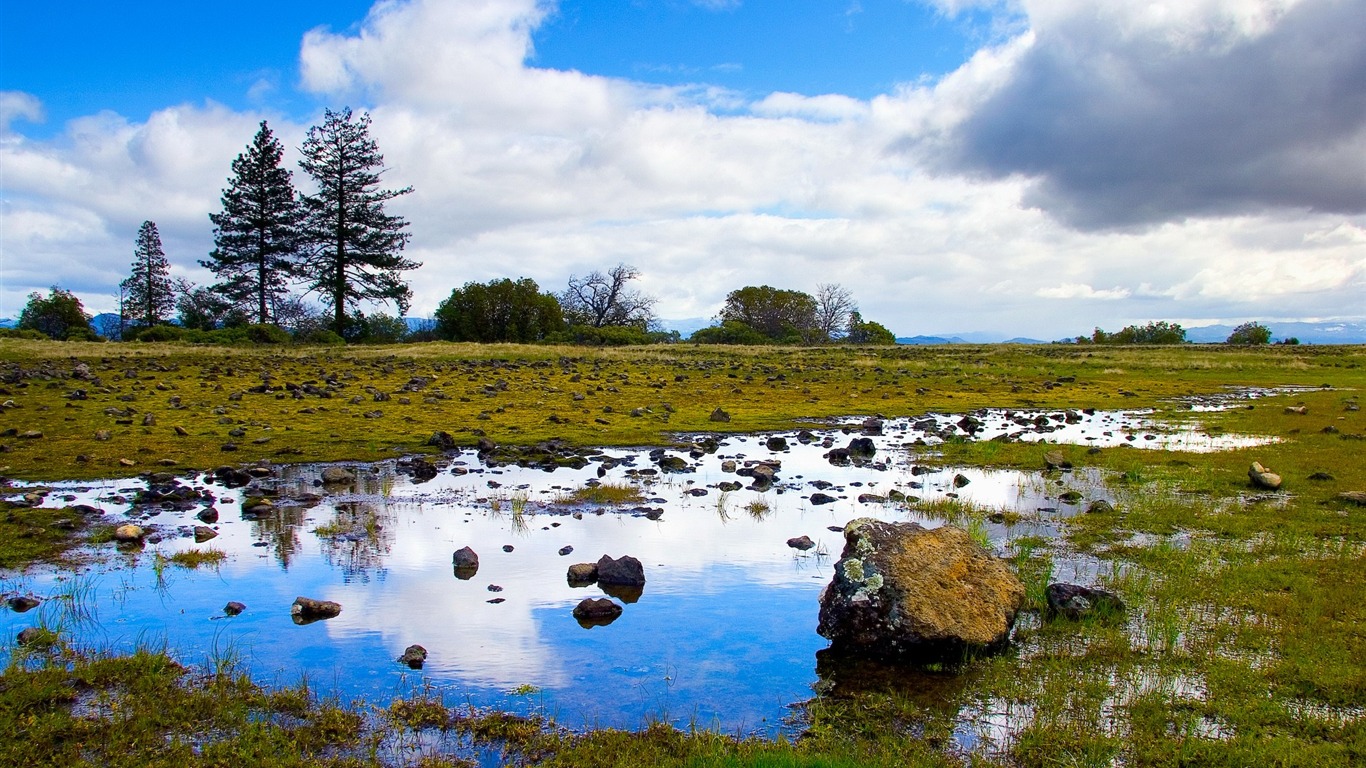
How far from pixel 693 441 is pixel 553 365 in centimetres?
2352

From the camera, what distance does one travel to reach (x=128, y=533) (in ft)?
35.6

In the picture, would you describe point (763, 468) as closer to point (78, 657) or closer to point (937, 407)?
point (78, 657)

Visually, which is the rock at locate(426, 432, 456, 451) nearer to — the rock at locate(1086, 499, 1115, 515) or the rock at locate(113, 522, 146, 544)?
the rock at locate(113, 522, 146, 544)

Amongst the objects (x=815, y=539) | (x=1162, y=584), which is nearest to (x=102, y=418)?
(x=815, y=539)

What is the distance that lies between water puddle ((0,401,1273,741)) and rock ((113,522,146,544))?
203 millimetres

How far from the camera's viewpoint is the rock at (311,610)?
8.48 meters

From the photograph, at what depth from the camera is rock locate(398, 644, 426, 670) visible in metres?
7.45

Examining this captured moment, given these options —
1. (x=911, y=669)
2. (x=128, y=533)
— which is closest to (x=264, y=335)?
(x=128, y=533)

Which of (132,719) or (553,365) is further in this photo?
(553,365)

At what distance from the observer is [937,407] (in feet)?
97.0

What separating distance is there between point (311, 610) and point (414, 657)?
69.7 inches

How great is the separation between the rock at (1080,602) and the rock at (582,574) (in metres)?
5.22

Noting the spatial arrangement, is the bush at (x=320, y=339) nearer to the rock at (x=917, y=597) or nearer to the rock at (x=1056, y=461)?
the rock at (x=1056, y=461)

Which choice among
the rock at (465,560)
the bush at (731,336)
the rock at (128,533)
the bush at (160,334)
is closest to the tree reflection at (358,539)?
the rock at (465,560)
